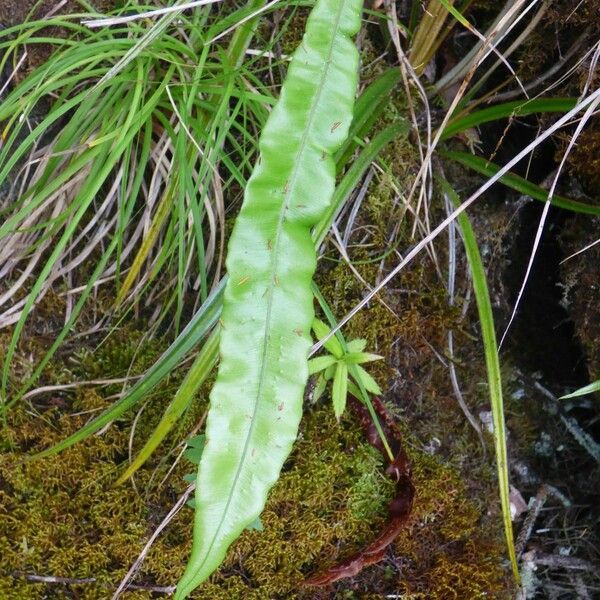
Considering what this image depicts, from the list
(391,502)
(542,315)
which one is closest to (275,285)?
(391,502)

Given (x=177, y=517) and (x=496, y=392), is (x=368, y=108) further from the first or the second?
(x=177, y=517)

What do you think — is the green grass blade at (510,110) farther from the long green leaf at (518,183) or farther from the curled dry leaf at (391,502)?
the curled dry leaf at (391,502)

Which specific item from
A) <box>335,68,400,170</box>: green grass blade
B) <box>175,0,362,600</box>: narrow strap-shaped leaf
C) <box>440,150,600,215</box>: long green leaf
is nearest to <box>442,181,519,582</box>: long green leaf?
<box>440,150,600,215</box>: long green leaf

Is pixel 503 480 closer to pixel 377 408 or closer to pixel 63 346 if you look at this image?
pixel 377 408

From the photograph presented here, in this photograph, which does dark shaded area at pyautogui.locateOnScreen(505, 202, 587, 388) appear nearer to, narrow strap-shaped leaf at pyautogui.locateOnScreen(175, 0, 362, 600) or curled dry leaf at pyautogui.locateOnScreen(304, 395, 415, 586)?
curled dry leaf at pyautogui.locateOnScreen(304, 395, 415, 586)

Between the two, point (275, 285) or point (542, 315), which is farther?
point (542, 315)

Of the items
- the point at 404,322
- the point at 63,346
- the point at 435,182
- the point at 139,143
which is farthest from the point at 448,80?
the point at 63,346
